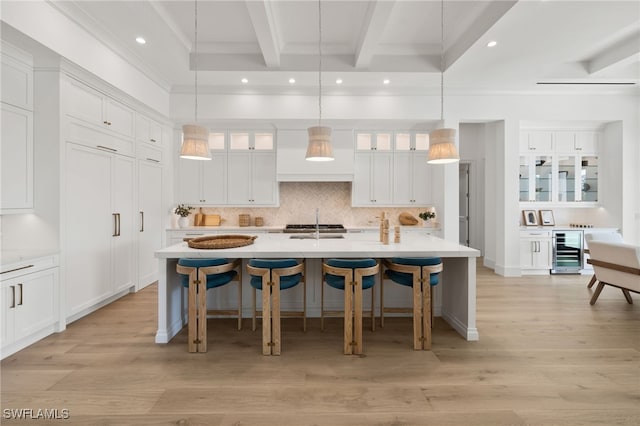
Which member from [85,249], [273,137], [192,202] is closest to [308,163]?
[273,137]

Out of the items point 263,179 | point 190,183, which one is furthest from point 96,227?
point 263,179

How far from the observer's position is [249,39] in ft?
14.0

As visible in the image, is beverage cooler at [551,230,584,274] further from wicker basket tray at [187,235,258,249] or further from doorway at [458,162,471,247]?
wicker basket tray at [187,235,258,249]

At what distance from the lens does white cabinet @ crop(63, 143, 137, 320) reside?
334cm

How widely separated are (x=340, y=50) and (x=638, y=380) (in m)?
4.69

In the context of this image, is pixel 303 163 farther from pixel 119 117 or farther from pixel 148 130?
pixel 119 117

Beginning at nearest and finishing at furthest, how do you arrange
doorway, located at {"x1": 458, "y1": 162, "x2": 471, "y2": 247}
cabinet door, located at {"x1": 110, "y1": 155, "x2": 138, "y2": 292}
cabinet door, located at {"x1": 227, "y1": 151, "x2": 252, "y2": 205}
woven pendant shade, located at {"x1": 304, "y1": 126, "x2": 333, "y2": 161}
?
1. woven pendant shade, located at {"x1": 304, "y1": 126, "x2": 333, "y2": 161}
2. cabinet door, located at {"x1": 110, "y1": 155, "x2": 138, "y2": 292}
3. cabinet door, located at {"x1": 227, "y1": 151, "x2": 252, "y2": 205}
4. doorway, located at {"x1": 458, "y1": 162, "x2": 471, "y2": 247}

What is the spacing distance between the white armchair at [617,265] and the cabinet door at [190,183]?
6.10 meters

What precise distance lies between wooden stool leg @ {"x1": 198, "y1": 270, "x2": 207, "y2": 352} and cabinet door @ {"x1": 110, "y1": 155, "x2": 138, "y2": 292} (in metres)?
2.07

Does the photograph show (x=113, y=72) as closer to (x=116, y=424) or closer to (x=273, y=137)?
(x=273, y=137)

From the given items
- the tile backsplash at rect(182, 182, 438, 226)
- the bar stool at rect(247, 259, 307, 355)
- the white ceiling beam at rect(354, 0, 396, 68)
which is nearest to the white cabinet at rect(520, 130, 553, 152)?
the tile backsplash at rect(182, 182, 438, 226)

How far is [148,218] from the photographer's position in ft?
16.1

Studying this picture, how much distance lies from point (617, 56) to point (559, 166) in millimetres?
2100
